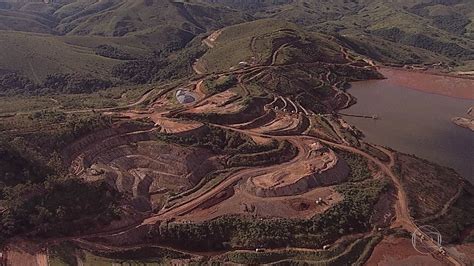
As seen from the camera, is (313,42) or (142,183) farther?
(313,42)

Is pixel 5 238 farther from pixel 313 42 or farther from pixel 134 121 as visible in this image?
pixel 313 42

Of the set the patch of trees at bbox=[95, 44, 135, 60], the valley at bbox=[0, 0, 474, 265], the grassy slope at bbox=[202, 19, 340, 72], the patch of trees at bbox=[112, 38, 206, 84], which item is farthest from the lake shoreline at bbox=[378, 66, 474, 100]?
the patch of trees at bbox=[95, 44, 135, 60]

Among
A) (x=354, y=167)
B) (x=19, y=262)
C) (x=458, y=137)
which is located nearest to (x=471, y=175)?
(x=458, y=137)

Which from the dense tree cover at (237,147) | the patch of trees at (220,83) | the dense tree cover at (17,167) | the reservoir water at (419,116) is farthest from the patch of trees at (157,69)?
the dense tree cover at (17,167)

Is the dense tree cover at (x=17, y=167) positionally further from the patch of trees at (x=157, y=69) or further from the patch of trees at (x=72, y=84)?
the patch of trees at (x=157, y=69)

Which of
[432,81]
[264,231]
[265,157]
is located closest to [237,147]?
[265,157]

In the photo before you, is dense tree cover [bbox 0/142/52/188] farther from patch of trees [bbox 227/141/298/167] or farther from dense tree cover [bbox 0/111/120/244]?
patch of trees [bbox 227/141/298/167]

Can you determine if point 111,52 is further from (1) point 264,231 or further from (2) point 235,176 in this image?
(1) point 264,231

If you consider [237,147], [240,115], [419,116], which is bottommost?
[419,116]
